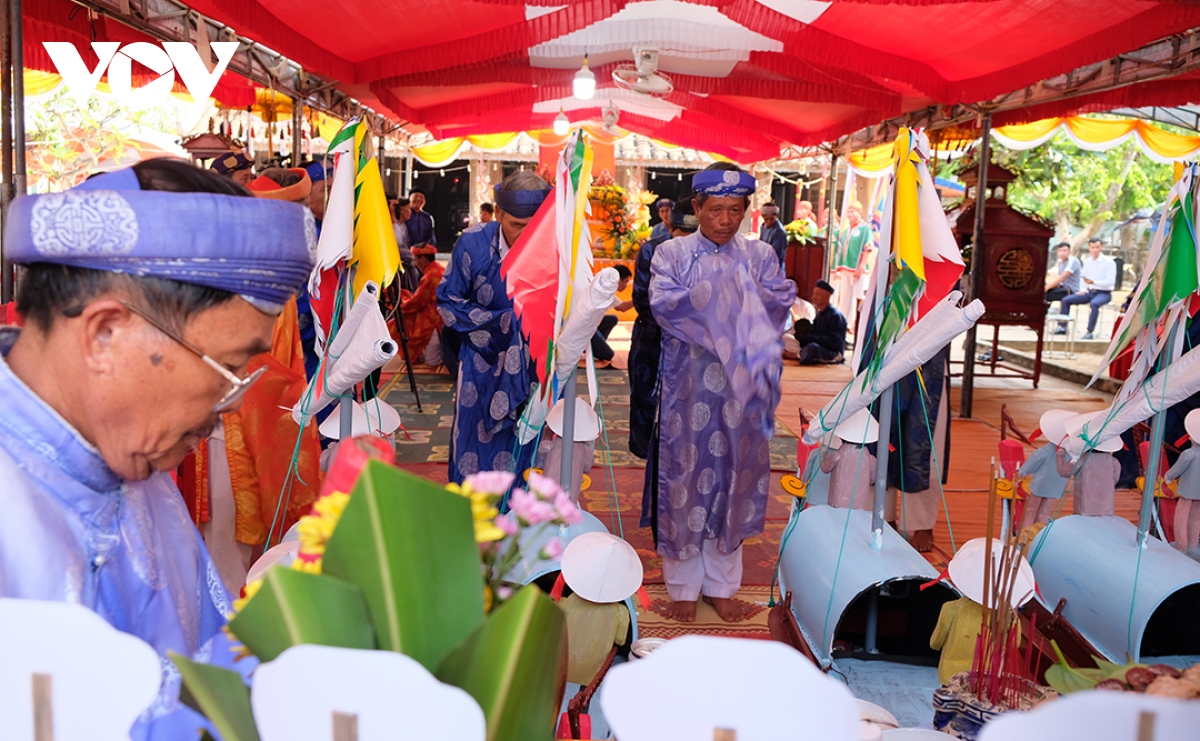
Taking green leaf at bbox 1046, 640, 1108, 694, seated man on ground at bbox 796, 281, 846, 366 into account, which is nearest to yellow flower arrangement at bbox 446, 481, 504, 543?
green leaf at bbox 1046, 640, 1108, 694

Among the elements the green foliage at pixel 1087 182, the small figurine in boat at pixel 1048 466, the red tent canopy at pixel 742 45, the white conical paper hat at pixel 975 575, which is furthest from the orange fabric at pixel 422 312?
the green foliage at pixel 1087 182

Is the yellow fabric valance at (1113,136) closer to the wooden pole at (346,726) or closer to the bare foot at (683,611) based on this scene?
the bare foot at (683,611)

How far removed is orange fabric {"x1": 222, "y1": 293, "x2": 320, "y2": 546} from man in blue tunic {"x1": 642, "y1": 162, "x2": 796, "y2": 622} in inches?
44.2

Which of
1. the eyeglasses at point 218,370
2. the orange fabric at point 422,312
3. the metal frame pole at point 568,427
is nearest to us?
the eyeglasses at point 218,370

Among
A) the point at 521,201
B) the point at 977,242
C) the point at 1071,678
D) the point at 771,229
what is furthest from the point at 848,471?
the point at 771,229

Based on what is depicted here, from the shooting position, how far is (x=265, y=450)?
8.65 feet

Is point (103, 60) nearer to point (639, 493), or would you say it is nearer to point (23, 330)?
point (639, 493)

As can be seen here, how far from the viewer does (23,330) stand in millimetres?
858

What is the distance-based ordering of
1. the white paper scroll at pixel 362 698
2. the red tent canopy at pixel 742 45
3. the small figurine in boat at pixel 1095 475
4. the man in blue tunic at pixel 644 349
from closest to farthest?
the white paper scroll at pixel 362 698
the small figurine in boat at pixel 1095 475
the man in blue tunic at pixel 644 349
the red tent canopy at pixel 742 45

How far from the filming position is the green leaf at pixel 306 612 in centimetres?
61

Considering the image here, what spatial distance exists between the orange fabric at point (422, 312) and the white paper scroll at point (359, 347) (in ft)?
19.1

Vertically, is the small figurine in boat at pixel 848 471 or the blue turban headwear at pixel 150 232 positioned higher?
the blue turban headwear at pixel 150 232

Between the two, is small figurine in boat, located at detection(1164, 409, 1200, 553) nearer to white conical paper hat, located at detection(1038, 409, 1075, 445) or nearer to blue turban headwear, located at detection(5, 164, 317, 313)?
white conical paper hat, located at detection(1038, 409, 1075, 445)

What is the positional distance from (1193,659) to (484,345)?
88.0 inches
